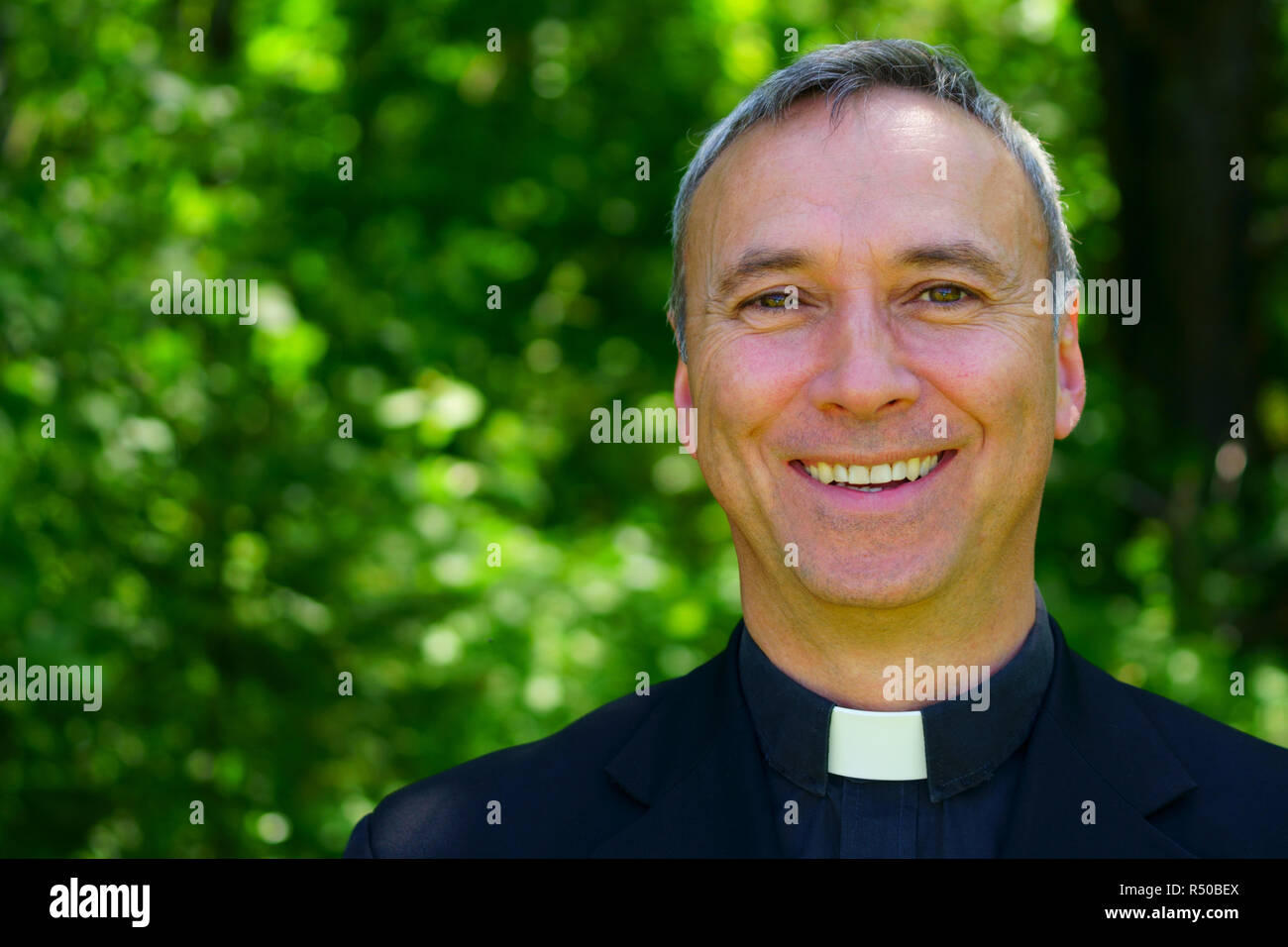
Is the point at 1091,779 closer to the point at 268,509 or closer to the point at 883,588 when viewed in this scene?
the point at 883,588

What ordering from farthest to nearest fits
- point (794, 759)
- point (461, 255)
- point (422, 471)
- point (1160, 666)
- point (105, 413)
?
1. point (461, 255)
2. point (1160, 666)
3. point (422, 471)
4. point (105, 413)
5. point (794, 759)

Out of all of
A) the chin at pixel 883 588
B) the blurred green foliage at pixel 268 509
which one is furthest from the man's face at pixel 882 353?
the blurred green foliage at pixel 268 509

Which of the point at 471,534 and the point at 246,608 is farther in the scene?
the point at 471,534

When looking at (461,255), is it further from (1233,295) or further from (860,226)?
(860,226)

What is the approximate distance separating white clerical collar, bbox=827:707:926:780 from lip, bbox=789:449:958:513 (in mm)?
369

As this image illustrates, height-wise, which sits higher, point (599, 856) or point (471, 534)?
point (471, 534)

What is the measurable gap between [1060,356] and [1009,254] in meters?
0.26

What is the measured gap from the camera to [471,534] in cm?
430

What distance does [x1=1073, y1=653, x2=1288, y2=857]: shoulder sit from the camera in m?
2.14

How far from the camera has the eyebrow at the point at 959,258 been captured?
2.09m

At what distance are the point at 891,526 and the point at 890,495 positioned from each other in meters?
0.05

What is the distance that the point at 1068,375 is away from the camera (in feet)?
7.84

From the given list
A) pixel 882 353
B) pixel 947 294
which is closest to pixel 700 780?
pixel 882 353
